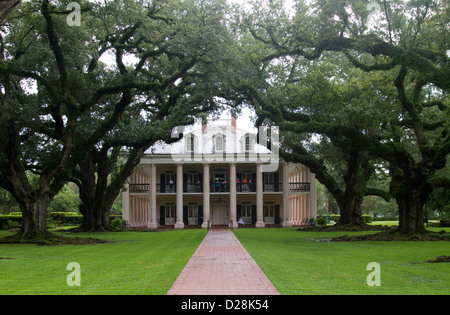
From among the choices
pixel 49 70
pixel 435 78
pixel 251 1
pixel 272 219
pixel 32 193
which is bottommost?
pixel 272 219

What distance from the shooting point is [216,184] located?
3981cm

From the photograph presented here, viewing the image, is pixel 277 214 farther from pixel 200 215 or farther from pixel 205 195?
pixel 205 195

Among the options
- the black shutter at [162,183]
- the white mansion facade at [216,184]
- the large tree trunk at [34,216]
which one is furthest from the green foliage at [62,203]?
the large tree trunk at [34,216]

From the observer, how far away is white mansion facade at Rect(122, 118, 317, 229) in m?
38.5

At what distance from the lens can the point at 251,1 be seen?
20875 mm

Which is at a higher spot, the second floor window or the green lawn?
the second floor window

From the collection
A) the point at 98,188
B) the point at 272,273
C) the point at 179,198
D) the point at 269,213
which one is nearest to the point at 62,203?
the point at 179,198

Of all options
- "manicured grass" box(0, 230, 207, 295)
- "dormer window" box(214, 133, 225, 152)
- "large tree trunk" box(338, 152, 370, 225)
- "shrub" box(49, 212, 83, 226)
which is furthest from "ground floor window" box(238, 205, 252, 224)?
"manicured grass" box(0, 230, 207, 295)

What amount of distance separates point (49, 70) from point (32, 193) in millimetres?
5857

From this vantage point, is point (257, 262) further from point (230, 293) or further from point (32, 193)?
point (32, 193)

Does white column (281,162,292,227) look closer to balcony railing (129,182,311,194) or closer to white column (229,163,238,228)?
balcony railing (129,182,311,194)

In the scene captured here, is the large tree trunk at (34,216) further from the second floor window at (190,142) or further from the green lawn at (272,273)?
the second floor window at (190,142)
